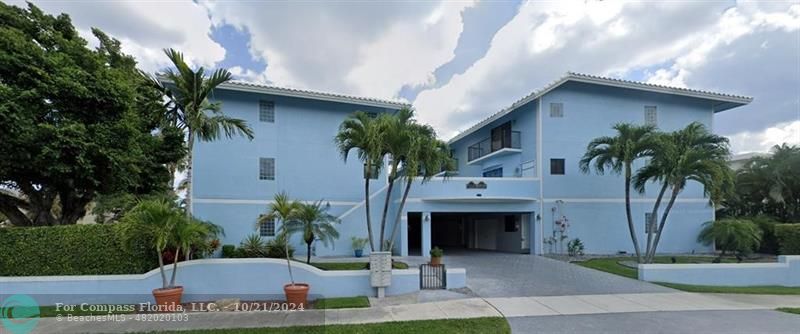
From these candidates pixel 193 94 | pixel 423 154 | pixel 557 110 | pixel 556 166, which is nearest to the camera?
pixel 193 94

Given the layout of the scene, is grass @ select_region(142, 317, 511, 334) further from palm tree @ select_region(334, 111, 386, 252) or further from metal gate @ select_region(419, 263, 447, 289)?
palm tree @ select_region(334, 111, 386, 252)

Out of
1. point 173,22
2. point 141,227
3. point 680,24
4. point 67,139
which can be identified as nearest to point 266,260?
point 141,227

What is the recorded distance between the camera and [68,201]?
12.2 meters

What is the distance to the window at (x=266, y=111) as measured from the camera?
1747cm

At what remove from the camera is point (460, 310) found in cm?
824

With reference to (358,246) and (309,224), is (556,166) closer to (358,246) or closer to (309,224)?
(358,246)

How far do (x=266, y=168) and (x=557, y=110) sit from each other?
1525cm

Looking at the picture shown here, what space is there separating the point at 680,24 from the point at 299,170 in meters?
18.1

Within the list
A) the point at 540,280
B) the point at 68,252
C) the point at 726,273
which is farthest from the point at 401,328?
the point at 726,273

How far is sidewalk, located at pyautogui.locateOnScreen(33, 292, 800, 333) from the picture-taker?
7318 mm

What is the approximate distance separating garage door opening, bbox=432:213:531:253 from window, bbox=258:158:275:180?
9370 millimetres

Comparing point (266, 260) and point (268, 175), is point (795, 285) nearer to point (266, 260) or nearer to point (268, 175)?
point (266, 260)

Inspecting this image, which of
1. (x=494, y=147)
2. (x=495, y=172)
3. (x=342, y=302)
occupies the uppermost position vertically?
(x=494, y=147)

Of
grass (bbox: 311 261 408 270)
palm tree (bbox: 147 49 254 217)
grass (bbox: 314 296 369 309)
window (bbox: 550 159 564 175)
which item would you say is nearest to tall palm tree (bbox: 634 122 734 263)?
window (bbox: 550 159 564 175)
